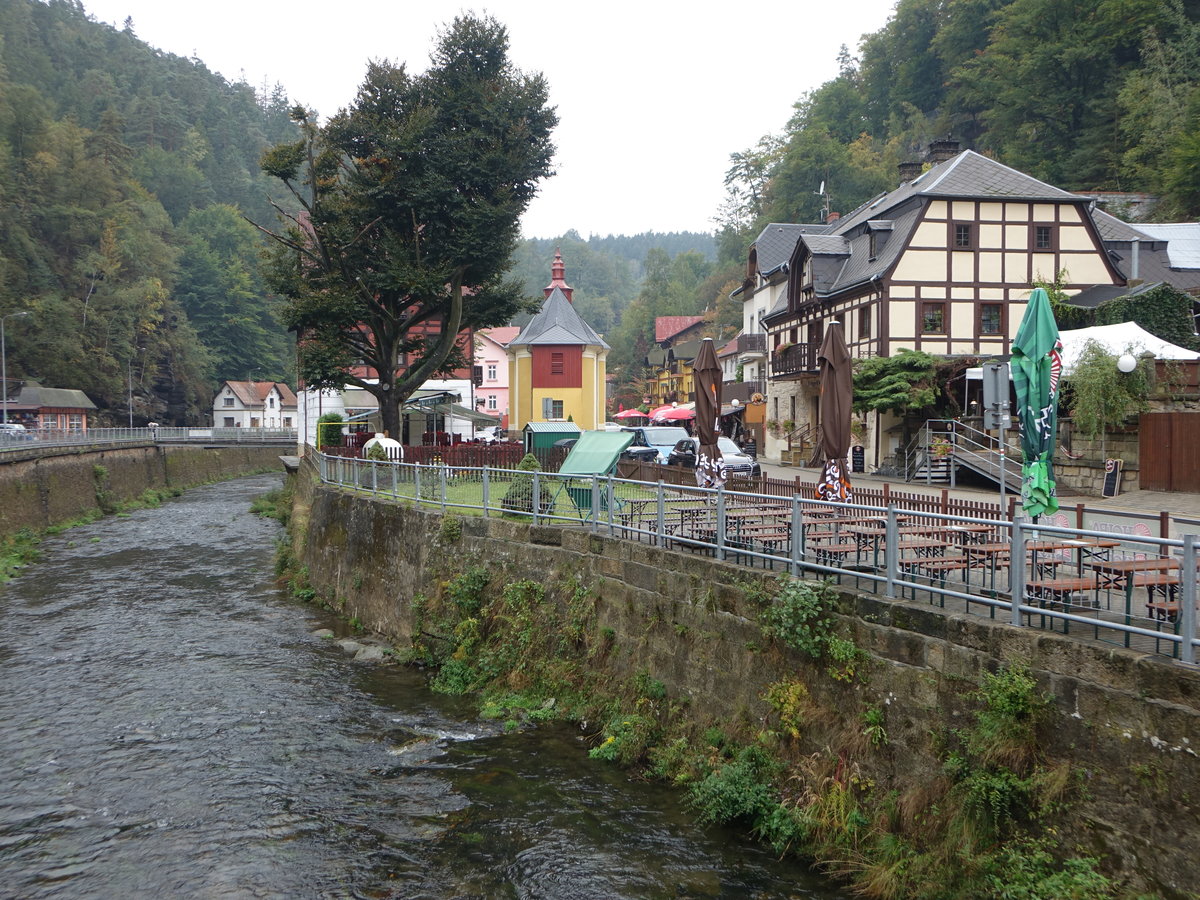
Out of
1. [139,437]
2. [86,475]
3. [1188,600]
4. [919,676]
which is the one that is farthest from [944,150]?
[139,437]

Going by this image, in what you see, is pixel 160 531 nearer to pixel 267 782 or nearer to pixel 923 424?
pixel 267 782

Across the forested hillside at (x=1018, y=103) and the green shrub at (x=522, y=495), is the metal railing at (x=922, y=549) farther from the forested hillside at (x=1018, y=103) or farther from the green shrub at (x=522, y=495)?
the forested hillside at (x=1018, y=103)

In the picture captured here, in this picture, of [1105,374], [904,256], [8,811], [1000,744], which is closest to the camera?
[1000,744]

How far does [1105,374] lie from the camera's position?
21.0 m

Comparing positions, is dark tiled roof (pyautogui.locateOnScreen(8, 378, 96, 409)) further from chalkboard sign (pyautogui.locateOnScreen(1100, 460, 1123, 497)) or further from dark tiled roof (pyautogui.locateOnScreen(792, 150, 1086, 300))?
chalkboard sign (pyautogui.locateOnScreen(1100, 460, 1123, 497))

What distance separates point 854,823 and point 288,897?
506 centimetres

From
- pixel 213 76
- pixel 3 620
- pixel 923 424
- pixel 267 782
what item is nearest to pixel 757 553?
pixel 267 782

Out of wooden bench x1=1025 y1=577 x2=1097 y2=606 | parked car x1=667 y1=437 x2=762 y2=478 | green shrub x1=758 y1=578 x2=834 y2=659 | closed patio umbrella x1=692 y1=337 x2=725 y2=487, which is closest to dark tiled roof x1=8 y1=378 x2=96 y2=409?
parked car x1=667 y1=437 x2=762 y2=478

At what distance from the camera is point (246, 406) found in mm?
90812

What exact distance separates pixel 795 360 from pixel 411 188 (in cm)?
1810

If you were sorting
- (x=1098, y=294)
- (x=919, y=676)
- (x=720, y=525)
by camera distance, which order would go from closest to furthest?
1. (x=919, y=676)
2. (x=720, y=525)
3. (x=1098, y=294)

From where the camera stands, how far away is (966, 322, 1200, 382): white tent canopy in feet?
73.6

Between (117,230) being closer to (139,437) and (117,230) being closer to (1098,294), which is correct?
(139,437)

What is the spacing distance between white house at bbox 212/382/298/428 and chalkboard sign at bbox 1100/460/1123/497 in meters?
82.5
